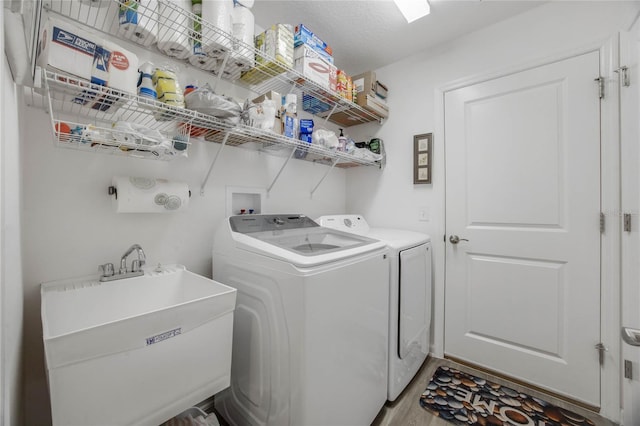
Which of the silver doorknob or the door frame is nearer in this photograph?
the door frame

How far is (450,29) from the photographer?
2.01m

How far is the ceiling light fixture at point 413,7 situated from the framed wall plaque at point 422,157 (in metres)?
0.90

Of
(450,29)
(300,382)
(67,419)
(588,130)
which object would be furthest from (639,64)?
(67,419)

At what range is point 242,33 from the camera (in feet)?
4.46

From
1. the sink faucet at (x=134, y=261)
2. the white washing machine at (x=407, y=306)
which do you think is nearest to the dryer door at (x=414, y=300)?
the white washing machine at (x=407, y=306)

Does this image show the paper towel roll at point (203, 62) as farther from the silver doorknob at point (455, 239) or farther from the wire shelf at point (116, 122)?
the silver doorknob at point (455, 239)

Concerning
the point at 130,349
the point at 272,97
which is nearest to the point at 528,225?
the point at 272,97

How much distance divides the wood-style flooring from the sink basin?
1.10 m

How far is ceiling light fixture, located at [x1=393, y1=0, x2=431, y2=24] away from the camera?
159 cm

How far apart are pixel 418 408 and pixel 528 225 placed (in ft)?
4.81

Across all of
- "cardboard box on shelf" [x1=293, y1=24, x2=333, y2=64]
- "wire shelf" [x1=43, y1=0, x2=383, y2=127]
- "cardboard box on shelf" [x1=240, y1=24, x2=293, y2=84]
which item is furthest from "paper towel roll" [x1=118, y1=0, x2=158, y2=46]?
"cardboard box on shelf" [x1=293, y1=24, x2=333, y2=64]

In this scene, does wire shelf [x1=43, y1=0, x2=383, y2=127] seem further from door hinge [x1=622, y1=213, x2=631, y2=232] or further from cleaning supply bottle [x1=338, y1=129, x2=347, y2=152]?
door hinge [x1=622, y1=213, x2=631, y2=232]

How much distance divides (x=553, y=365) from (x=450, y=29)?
255 cm

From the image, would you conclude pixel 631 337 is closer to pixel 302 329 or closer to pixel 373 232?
pixel 302 329
